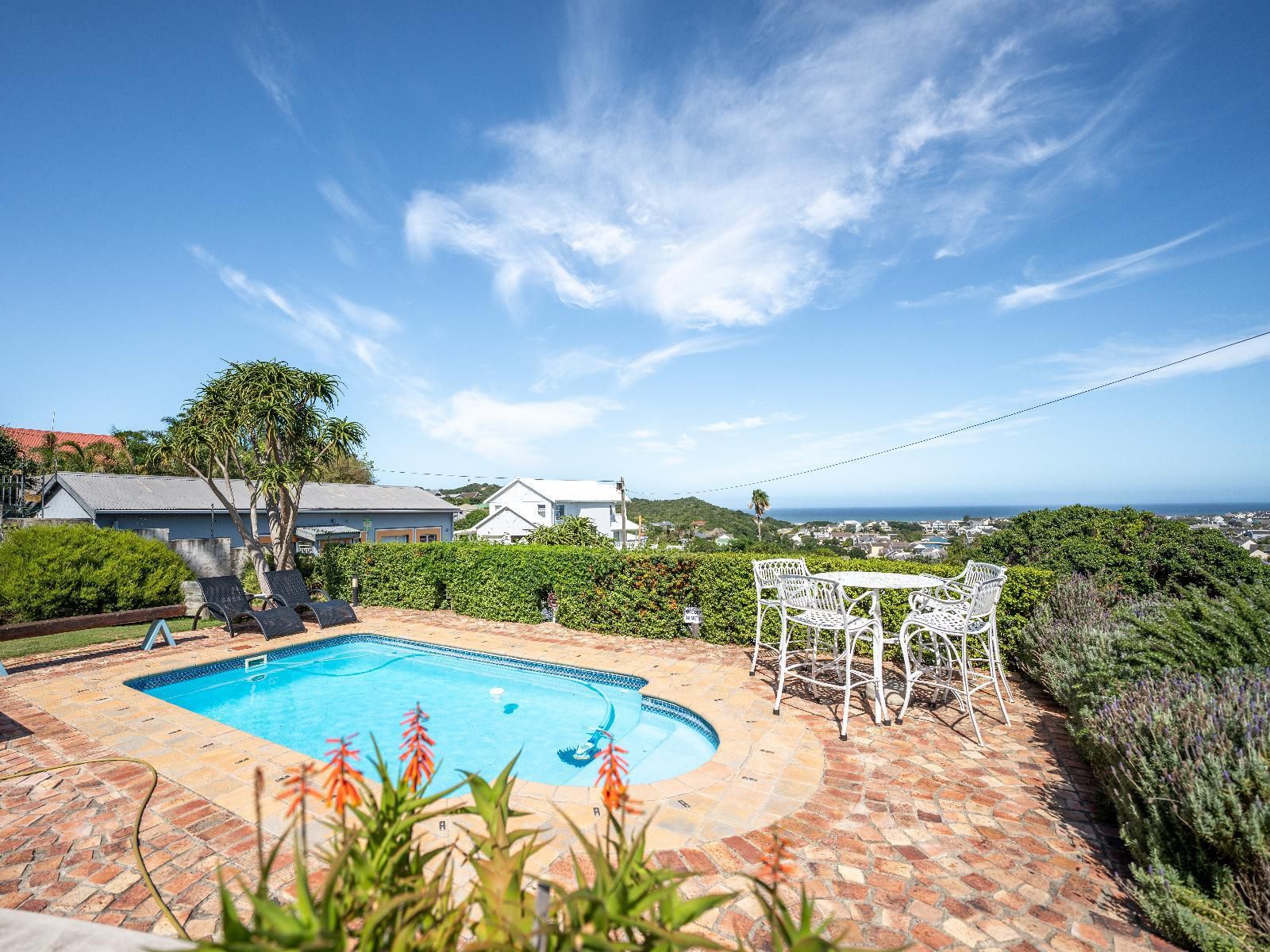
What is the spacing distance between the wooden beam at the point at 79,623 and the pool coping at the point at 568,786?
1.69ft

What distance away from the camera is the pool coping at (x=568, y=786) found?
3.59 metres

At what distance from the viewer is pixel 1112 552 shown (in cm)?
788

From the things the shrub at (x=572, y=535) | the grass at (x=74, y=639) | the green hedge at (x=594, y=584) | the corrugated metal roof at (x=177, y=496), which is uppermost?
the corrugated metal roof at (x=177, y=496)

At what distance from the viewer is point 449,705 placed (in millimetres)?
7223

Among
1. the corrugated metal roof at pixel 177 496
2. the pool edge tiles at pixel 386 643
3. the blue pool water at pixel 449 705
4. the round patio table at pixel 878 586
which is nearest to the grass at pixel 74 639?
the pool edge tiles at pixel 386 643

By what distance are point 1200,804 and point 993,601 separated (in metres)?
2.52

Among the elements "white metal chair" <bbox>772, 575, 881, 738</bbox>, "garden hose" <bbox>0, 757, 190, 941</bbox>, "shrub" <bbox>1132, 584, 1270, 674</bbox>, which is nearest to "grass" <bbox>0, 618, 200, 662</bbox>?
"garden hose" <bbox>0, 757, 190, 941</bbox>

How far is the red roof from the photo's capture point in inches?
1449

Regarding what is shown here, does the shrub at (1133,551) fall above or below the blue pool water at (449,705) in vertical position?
above

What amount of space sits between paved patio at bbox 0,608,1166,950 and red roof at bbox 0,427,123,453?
41.8 metres

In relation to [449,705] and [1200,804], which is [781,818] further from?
[449,705]

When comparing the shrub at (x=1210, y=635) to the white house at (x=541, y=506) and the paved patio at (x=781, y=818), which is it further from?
the white house at (x=541, y=506)

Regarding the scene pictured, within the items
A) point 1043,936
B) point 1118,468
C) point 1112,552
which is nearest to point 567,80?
point 1112,552

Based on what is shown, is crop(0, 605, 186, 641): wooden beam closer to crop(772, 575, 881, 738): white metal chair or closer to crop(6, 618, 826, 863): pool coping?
crop(6, 618, 826, 863): pool coping
